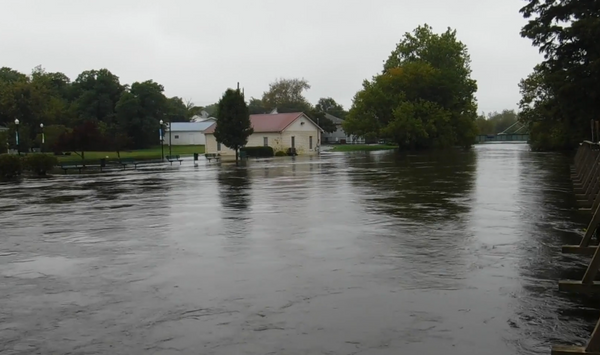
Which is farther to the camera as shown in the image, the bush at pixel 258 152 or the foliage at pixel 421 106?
the foliage at pixel 421 106

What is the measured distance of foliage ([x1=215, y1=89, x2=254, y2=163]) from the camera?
52.4 m

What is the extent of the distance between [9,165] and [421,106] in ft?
164

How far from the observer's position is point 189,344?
5.11m

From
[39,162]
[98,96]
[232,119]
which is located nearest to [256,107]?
[98,96]

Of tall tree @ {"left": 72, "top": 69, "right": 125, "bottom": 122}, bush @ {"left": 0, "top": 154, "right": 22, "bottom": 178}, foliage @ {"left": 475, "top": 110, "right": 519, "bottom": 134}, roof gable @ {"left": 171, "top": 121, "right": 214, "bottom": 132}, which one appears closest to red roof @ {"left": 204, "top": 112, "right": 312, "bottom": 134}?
tall tree @ {"left": 72, "top": 69, "right": 125, "bottom": 122}

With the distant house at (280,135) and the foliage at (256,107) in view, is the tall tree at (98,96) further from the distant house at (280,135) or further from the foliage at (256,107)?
the foliage at (256,107)

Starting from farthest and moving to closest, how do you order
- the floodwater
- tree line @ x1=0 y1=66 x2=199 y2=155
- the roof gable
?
the roof gable < tree line @ x1=0 y1=66 x2=199 y2=155 < the floodwater

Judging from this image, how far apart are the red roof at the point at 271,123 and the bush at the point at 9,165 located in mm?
36417

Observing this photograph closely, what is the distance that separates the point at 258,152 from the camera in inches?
2426

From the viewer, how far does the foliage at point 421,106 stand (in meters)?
68.9

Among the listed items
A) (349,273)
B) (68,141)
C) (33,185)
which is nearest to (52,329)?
(349,273)

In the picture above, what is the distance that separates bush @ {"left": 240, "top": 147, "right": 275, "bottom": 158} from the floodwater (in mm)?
45666

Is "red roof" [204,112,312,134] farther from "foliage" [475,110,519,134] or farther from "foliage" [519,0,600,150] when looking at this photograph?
"foliage" [475,110,519,134]

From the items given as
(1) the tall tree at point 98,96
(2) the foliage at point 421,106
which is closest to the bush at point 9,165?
(2) the foliage at point 421,106
